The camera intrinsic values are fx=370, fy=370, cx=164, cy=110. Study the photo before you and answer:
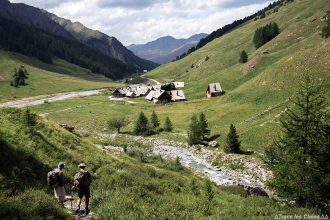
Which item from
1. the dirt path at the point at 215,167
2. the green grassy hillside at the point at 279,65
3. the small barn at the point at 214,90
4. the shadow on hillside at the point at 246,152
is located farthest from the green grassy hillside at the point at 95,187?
the small barn at the point at 214,90

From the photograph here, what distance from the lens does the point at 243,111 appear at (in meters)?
88.7

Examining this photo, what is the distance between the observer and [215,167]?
60344 mm

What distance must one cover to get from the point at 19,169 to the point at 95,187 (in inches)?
268

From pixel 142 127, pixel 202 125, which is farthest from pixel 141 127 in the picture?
pixel 202 125

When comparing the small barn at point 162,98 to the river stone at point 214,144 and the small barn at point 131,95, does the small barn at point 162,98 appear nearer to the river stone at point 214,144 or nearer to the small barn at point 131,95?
the small barn at point 131,95

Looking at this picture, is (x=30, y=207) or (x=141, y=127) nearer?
(x=30, y=207)

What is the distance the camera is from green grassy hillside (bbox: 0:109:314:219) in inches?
744

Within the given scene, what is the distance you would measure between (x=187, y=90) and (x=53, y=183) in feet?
460

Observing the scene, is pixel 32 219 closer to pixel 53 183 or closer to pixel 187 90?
pixel 53 183

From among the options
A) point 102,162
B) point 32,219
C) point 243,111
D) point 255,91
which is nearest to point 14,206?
point 32,219

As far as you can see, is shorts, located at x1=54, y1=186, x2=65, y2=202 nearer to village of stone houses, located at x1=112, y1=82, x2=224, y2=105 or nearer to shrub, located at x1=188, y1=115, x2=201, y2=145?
shrub, located at x1=188, y1=115, x2=201, y2=145

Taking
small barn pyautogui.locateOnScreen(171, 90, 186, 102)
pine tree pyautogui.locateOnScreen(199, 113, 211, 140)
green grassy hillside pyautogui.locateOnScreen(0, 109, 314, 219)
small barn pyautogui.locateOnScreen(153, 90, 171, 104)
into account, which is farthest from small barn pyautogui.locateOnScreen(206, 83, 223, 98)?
green grassy hillside pyautogui.locateOnScreen(0, 109, 314, 219)

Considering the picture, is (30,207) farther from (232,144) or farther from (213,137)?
(213,137)

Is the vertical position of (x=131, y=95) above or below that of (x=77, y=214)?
below
